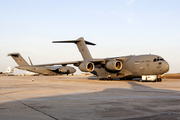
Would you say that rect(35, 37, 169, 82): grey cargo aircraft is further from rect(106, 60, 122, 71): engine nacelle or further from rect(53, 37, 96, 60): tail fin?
rect(53, 37, 96, 60): tail fin

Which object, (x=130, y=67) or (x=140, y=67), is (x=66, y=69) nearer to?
(x=130, y=67)

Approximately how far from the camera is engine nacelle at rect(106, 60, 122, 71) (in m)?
26.3

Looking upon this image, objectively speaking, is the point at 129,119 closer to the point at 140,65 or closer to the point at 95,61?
the point at 140,65

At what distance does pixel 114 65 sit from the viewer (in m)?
26.3

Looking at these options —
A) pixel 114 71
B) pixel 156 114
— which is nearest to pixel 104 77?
pixel 114 71

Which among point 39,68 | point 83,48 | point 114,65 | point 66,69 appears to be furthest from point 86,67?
point 39,68

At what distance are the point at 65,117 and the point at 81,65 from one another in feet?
75.8

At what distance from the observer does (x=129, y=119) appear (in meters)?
4.65

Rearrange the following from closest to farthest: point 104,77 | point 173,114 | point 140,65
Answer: point 173,114, point 140,65, point 104,77

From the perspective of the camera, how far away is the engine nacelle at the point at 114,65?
26.3 metres

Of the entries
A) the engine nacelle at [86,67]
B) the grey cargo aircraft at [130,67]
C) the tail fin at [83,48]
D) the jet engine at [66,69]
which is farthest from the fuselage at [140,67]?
the jet engine at [66,69]

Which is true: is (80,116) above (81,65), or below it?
below

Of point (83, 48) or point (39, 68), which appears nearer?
point (83, 48)

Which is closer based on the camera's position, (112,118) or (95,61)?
(112,118)
